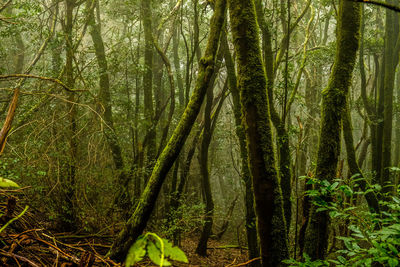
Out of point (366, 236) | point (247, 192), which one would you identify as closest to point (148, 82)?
point (247, 192)

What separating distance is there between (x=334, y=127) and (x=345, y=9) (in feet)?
4.76

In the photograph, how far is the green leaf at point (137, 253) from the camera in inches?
30.7

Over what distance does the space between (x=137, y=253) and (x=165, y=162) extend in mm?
2365

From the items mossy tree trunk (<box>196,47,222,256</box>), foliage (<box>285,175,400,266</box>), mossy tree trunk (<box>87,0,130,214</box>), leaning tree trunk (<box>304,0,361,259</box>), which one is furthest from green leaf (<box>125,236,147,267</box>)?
mossy tree trunk (<box>196,47,222,256</box>)

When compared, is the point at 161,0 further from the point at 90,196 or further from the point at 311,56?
the point at 90,196

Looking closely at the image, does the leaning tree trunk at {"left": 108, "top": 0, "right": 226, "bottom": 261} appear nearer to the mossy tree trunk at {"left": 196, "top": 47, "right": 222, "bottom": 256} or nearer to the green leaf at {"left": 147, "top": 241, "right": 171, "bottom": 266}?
the green leaf at {"left": 147, "top": 241, "right": 171, "bottom": 266}

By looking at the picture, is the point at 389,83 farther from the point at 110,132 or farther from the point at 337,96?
the point at 110,132

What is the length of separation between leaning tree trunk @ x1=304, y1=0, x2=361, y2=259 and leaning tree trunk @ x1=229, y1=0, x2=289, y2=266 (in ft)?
2.56

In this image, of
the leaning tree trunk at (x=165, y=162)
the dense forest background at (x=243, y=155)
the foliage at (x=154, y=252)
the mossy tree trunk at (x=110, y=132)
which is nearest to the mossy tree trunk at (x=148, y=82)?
the dense forest background at (x=243, y=155)

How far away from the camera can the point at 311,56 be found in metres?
9.02

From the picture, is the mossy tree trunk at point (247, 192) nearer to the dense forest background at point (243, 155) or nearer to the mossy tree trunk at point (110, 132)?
the dense forest background at point (243, 155)

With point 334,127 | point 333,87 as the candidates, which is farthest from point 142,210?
point 333,87

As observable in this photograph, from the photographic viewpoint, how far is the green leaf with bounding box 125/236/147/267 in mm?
781

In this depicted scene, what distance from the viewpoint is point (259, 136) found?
98.1 inches
